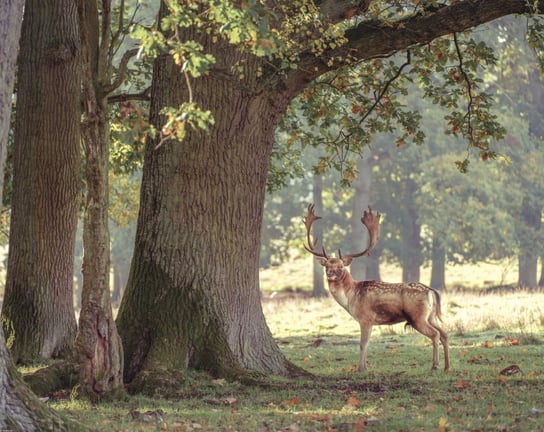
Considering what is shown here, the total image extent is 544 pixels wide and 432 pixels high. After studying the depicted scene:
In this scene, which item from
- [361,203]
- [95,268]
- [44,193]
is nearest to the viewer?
[95,268]

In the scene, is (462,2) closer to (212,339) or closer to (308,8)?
(308,8)

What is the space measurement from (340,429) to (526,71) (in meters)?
35.2

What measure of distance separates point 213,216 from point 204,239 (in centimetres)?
30

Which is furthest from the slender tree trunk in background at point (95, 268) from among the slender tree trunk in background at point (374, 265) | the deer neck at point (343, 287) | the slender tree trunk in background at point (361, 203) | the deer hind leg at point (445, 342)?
the slender tree trunk in background at point (374, 265)

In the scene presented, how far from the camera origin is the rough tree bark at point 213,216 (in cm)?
1155

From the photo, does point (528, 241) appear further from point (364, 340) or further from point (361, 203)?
point (364, 340)

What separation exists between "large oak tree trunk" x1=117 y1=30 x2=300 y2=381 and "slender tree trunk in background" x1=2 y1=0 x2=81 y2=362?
2.47 metres

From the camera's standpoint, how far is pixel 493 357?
14180 millimetres

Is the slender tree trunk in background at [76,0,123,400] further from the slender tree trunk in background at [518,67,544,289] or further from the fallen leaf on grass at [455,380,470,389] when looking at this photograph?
the slender tree trunk in background at [518,67,544,289]

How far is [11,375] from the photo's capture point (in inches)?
294

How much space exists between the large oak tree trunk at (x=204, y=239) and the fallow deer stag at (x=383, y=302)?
1273mm

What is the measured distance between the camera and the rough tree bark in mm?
11555

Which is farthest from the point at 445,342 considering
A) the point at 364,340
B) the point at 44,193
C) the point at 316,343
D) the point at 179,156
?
the point at 316,343

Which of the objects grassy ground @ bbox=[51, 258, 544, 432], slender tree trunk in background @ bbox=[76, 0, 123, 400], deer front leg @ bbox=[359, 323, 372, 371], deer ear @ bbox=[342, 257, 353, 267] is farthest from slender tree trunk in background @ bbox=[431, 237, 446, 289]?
slender tree trunk in background @ bbox=[76, 0, 123, 400]
